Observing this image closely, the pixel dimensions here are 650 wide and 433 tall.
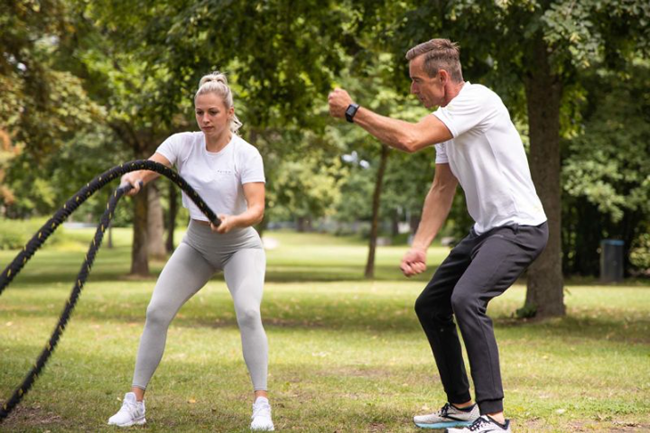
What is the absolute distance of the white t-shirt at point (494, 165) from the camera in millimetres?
5332

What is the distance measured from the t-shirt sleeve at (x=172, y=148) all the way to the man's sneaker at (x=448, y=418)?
2.33 m

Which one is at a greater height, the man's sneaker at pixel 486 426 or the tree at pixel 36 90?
the tree at pixel 36 90

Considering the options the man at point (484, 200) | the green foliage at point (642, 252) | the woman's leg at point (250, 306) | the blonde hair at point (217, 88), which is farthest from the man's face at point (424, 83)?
the green foliage at point (642, 252)

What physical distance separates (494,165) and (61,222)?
2452mm

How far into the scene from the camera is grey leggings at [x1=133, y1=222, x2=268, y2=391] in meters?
5.93

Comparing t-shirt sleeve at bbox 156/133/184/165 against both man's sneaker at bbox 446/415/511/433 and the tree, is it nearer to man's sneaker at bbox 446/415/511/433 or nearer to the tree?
man's sneaker at bbox 446/415/511/433

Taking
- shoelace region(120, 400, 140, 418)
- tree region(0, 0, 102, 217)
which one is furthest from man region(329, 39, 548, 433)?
tree region(0, 0, 102, 217)

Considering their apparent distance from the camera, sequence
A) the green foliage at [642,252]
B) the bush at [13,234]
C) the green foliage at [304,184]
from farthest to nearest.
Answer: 1. the bush at [13,234]
2. the green foliage at [304,184]
3. the green foliage at [642,252]

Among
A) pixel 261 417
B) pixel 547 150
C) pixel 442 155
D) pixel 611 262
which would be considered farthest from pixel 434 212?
pixel 611 262

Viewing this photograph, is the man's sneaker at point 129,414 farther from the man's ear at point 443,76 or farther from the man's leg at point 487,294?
the man's ear at point 443,76

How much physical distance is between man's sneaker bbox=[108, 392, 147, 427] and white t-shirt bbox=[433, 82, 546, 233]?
2528mm

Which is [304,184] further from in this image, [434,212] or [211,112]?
[211,112]

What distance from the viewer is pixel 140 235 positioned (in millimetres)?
27312

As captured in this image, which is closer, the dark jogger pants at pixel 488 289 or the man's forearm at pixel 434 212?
the dark jogger pants at pixel 488 289
